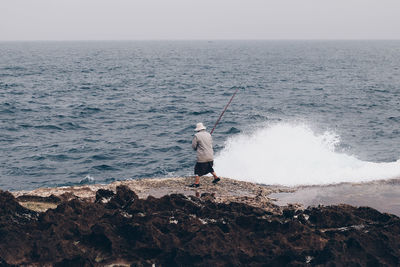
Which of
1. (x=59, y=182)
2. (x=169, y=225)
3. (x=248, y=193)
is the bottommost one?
(x=59, y=182)

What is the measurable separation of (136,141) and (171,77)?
2943 centimetres

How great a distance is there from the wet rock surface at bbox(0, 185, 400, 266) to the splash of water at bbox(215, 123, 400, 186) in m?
4.47

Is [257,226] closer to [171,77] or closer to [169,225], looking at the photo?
[169,225]

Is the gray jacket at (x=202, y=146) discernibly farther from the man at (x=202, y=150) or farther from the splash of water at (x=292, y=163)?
the splash of water at (x=292, y=163)

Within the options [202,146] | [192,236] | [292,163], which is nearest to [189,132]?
[292,163]

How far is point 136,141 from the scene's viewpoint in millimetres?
19531

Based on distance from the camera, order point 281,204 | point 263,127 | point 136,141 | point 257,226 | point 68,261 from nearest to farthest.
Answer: point 68,261 < point 257,226 < point 281,204 < point 136,141 < point 263,127

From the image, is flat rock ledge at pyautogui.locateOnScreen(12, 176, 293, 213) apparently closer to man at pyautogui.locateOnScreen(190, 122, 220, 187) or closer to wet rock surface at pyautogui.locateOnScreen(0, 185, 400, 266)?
man at pyautogui.locateOnScreen(190, 122, 220, 187)

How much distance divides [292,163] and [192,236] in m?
7.76

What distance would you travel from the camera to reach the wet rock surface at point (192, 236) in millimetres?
5902

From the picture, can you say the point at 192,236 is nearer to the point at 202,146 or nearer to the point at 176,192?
the point at 176,192

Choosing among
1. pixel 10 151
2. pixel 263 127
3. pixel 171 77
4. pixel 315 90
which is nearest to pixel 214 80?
pixel 171 77

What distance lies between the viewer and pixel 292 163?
44.2ft

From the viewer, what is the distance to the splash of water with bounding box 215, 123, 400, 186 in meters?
11.9
